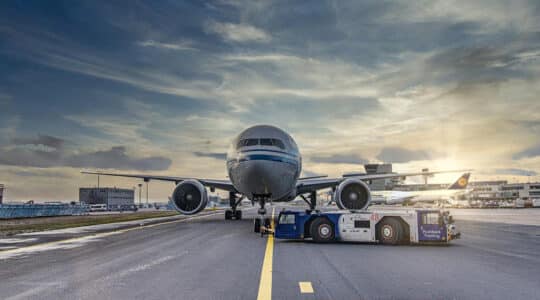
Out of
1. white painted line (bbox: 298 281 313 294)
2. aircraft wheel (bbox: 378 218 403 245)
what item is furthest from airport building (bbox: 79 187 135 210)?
white painted line (bbox: 298 281 313 294)

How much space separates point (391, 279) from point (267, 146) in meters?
12.3

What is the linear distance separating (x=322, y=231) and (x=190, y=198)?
1172 cm

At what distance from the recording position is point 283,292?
23.0 ft

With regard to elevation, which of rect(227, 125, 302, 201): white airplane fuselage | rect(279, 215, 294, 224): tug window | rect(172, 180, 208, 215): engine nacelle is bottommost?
rect(279, 215, 294, 224): tug window

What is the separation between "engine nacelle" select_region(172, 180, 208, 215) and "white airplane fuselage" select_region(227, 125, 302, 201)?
4053 mm

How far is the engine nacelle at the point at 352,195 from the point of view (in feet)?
77.9

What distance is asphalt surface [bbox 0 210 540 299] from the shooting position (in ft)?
23.3

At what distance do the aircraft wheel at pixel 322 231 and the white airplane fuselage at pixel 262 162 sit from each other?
4478 millimetres

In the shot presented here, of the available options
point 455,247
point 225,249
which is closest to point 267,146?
point 225,249

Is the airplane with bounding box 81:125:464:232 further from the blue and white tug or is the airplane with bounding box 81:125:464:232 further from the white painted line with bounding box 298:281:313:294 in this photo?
the white painted line with bounding box 298:281:313:294

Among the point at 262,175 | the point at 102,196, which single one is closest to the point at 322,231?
the point at 262,175

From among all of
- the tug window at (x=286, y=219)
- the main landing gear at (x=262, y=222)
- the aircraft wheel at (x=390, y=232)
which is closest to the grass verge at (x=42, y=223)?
the main landing gear at (x=262, y=222)

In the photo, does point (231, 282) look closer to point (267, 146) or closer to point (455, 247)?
point (455, 247)

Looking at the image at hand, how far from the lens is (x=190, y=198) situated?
25281mm
